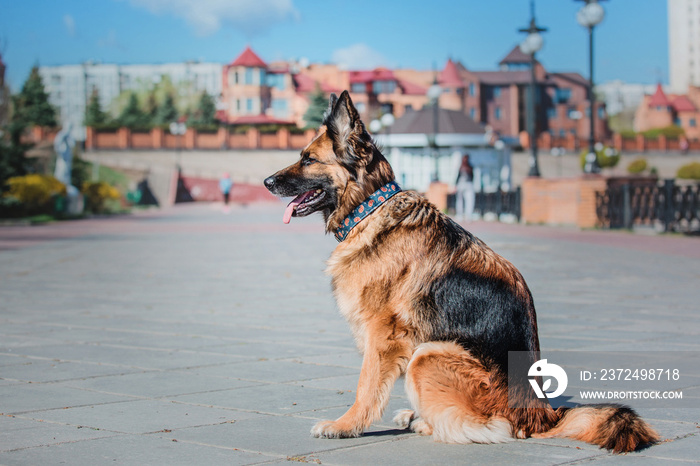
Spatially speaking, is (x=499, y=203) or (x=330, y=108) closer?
(x=330, y=108)

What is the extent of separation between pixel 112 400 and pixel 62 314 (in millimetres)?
4087

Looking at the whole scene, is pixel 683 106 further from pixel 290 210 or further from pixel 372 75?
pixel 290 210

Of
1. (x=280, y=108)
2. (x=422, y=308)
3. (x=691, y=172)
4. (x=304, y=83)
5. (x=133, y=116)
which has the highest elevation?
(x=304, y=83)

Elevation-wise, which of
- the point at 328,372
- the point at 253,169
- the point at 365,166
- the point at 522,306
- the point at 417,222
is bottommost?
the point at 328,372

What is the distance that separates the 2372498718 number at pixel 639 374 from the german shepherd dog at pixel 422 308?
156 centimetres

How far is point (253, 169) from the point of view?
79812 millimetres

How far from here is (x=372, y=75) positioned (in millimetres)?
111750

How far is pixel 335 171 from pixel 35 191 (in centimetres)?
3263

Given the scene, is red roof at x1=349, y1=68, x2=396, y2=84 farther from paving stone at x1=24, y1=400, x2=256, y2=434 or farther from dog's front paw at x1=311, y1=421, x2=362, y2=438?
dog's front paw at x1=311, y1=421, x2=362, y2=438

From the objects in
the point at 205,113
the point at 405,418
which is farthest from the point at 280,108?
the point at 405,418

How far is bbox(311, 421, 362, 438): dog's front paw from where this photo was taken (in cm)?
383

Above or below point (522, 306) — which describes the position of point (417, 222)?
above

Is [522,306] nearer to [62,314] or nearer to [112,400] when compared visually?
[112,400]

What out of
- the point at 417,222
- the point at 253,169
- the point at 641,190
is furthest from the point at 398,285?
the point at 253,169
